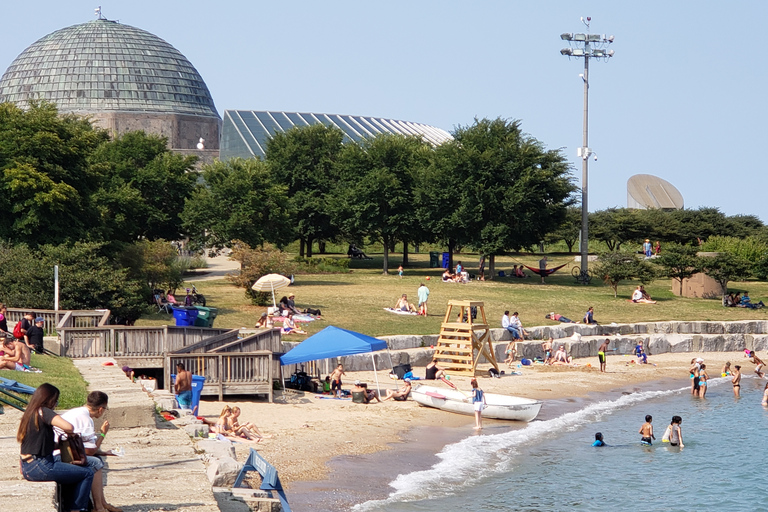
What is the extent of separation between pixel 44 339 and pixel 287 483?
8.31 meters

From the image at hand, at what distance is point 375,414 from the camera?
19.8 m

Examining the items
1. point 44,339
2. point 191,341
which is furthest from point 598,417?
point 44,339

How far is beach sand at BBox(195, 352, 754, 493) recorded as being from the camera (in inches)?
616

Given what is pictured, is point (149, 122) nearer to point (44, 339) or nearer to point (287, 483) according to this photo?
point (44, 339)

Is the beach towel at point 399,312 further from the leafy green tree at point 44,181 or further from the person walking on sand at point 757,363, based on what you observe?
the person walking on sand at point 757,363

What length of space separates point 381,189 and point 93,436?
36.5 m

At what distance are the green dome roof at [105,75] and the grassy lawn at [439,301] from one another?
5456 centimetres

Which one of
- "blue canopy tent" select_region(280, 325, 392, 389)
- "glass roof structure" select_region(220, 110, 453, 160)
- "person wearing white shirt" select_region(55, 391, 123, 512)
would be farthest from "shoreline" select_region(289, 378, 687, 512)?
"glass roof structure" select_region(220, 110, 453, 160)

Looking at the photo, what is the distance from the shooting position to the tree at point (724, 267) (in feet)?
130

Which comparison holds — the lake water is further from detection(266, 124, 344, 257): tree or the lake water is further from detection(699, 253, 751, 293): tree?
detection(266, 124, 344, 257): tree

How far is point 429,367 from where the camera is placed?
24047mm

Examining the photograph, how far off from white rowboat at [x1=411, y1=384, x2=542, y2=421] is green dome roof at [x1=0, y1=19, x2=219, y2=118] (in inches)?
3024

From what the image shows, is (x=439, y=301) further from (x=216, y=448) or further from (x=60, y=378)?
(x=216, y=448)

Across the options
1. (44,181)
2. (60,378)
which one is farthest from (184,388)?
(44,181)
